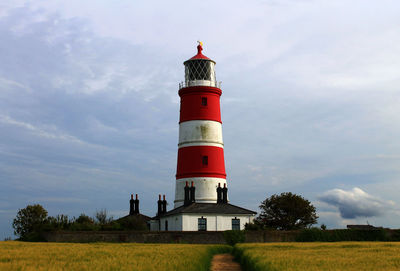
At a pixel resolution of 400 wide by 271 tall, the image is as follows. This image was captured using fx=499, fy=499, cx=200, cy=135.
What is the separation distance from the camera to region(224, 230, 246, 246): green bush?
42.1 metres

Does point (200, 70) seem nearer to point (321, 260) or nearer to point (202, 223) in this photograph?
point (202, 223)

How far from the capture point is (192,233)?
43188mm

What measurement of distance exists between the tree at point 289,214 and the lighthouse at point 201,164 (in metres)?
7.46

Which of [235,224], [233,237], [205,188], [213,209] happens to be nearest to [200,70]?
[205,188]

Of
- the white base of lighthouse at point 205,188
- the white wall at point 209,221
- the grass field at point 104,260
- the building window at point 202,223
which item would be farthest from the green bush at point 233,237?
the grass field at point 104,260

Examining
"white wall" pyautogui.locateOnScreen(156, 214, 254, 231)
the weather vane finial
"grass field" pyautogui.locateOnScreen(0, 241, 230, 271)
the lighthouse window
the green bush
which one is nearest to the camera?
"grass field" pyautogui.locateOnScreen(0, 241, 230, 271)

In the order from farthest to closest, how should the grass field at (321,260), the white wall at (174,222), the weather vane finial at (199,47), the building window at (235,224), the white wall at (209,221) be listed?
the weather vane finial at (199,47), the building window at (235,224), the white wall at (174,222), the white wall at (209,221), the grass field at (321,260)

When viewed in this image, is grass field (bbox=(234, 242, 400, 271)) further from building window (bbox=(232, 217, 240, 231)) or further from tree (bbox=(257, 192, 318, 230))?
tree (bbox=(257, 192, 318, 230))

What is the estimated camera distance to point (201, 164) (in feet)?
163

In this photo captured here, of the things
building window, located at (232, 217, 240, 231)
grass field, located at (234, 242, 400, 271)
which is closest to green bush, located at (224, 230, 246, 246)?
building window, located at (232, 217, 240, 231)

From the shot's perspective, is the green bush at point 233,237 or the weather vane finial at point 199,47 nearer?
the green bush at point 233,237

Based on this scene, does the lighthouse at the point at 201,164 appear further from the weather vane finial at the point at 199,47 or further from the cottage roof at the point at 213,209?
the weather vane finial at the point at 199,47

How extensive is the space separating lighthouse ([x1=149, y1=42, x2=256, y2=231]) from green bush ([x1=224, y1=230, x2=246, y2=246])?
494 centimetres

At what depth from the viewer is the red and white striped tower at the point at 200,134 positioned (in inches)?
1959
